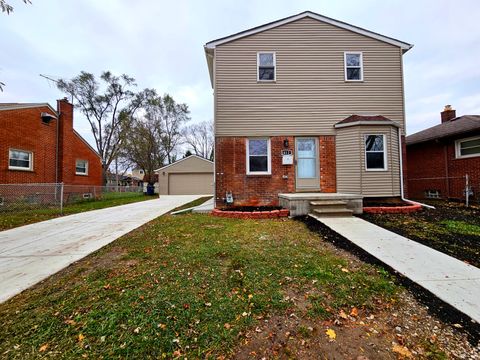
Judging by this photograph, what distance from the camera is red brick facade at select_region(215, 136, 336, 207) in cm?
834

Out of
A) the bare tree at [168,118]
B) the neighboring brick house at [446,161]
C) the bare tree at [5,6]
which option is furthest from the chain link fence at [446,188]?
the bare tree at [168,118]

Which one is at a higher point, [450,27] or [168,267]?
[450,27]

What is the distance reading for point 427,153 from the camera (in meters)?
11.7

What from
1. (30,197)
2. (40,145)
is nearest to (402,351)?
(30,197)

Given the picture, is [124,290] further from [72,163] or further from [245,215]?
[72,163]

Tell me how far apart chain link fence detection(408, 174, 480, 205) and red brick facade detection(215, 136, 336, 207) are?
5.25m

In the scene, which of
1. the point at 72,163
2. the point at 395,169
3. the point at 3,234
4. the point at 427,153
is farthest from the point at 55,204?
the point at 427,153

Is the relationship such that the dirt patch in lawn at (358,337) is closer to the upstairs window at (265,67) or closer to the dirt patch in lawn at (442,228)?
the dirt patch in lawn at (442,228)

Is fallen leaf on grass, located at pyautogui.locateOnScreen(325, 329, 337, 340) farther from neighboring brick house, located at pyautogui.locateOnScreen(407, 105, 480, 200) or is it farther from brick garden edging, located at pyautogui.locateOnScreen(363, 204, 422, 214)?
neighboring brick house, located at pyautogui.locateOnScreen(407, 105, 480, 200)

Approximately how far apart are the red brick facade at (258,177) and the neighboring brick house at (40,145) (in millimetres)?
11342

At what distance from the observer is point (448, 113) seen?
550 inches

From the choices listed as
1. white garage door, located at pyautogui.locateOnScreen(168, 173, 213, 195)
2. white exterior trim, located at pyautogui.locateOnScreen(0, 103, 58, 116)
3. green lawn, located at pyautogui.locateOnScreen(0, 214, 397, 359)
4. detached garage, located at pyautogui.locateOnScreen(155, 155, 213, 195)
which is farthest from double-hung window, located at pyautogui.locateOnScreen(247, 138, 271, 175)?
white garage door, located at pyautogui.locateOnScreen(168, 173, 213, 195)

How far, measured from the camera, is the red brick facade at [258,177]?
834 cm

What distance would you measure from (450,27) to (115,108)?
1247 inches
